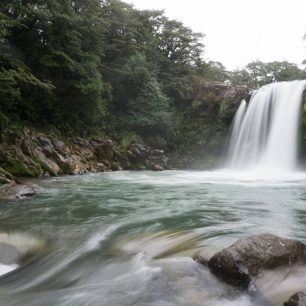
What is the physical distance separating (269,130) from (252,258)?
62.9 ft

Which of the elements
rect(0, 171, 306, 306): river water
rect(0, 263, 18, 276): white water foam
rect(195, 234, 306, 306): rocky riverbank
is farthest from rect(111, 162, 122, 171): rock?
rect(195, 234, 306, 306): rocky riverbank

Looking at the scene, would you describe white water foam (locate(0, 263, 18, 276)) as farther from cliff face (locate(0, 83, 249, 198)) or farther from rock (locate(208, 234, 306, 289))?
cliff face (locate(0, 83, 249, 198))

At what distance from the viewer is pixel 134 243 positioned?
17.6 ft

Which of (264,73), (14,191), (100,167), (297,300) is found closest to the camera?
(297,300)

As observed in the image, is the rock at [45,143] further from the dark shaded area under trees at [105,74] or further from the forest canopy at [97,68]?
the forest canopy at [97,68]

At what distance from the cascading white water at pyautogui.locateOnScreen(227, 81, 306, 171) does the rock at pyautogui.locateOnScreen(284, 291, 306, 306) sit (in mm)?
17993

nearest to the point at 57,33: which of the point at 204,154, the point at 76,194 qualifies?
the point at 76,194

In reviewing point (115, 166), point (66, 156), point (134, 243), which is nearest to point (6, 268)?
point (134, 243)

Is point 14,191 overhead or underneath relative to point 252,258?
underneath

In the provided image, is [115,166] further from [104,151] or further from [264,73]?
[264,73]

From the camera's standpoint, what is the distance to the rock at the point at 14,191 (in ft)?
28.8

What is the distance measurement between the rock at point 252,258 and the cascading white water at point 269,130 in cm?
1701

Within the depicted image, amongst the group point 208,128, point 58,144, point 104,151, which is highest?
point 208,128

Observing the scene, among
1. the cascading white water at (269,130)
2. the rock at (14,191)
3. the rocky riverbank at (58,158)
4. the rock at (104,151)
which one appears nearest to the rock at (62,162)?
the rocky riverbank at (58,158)
